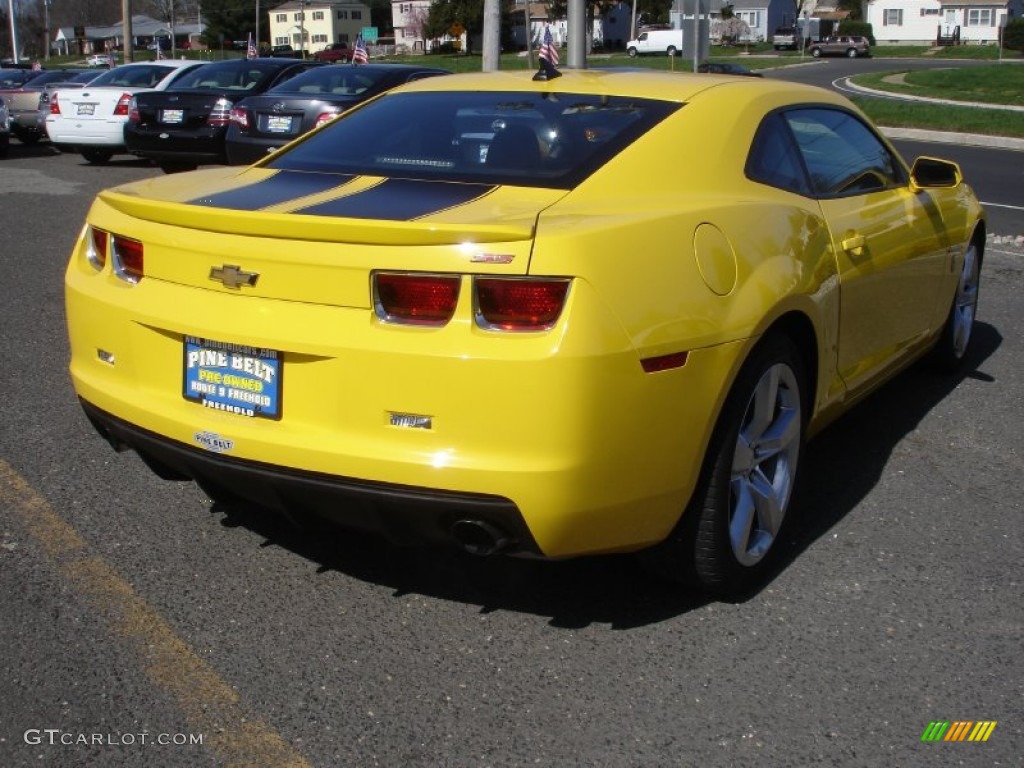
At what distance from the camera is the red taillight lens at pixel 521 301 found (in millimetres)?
2824

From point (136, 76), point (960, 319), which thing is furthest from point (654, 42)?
point (960, 319)

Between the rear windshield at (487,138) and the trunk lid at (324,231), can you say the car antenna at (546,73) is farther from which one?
the trunk lid at (324,231)

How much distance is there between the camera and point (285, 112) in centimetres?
1244

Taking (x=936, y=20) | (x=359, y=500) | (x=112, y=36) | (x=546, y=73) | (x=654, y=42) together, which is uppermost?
(x=112, y=36)

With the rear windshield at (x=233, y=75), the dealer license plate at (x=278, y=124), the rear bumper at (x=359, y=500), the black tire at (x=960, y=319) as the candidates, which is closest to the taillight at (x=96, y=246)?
the rear bumper at (x=359, y=500)

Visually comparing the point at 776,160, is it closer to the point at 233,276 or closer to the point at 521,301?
the point at 521,301

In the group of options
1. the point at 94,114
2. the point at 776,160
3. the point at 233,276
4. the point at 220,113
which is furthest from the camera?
the point at 94,114

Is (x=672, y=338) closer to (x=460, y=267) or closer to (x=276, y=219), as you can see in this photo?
(x=460, y=267)

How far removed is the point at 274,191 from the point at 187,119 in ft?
39.4

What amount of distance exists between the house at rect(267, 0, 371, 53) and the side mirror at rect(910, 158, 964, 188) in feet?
387

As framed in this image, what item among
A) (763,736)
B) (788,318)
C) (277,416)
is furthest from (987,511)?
(277,416)
